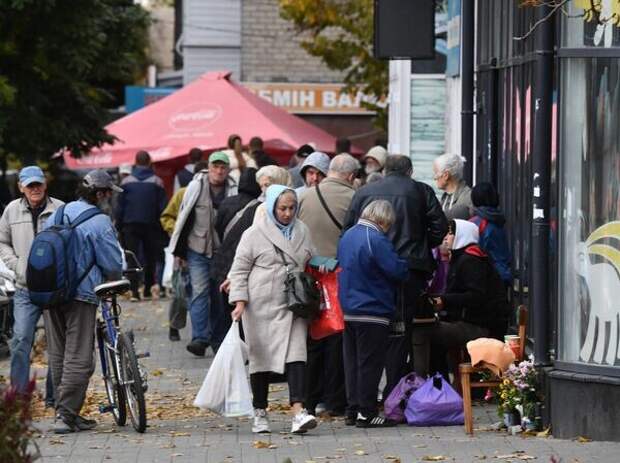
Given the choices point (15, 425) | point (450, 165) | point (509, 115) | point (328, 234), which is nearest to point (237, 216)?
point (328, 234)

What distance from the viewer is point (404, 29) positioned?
15445 millimetres

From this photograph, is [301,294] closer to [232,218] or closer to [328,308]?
[328,308]

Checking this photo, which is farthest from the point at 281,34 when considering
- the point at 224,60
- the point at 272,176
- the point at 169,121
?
the point at 272,176

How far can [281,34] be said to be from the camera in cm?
3972

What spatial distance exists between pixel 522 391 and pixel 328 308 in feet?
4.76

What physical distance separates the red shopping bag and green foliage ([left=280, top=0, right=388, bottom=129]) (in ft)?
60.0

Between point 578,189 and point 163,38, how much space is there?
59.9m

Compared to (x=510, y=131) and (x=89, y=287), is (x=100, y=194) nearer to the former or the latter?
(x=89, y=287)

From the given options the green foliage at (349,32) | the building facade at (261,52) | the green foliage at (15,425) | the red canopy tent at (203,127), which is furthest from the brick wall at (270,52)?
the green foliage at (15,425)

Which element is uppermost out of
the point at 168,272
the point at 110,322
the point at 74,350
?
the point at 110,322

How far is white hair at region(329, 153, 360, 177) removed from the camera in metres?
12.8

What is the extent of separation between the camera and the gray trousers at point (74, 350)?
448 inches

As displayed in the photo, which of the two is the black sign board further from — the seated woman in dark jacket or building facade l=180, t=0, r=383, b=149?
building facade l=180, t=0, r=383, b=149

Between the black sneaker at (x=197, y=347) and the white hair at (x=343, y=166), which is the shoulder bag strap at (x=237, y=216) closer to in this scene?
the white hair at (x=343, y=166)
